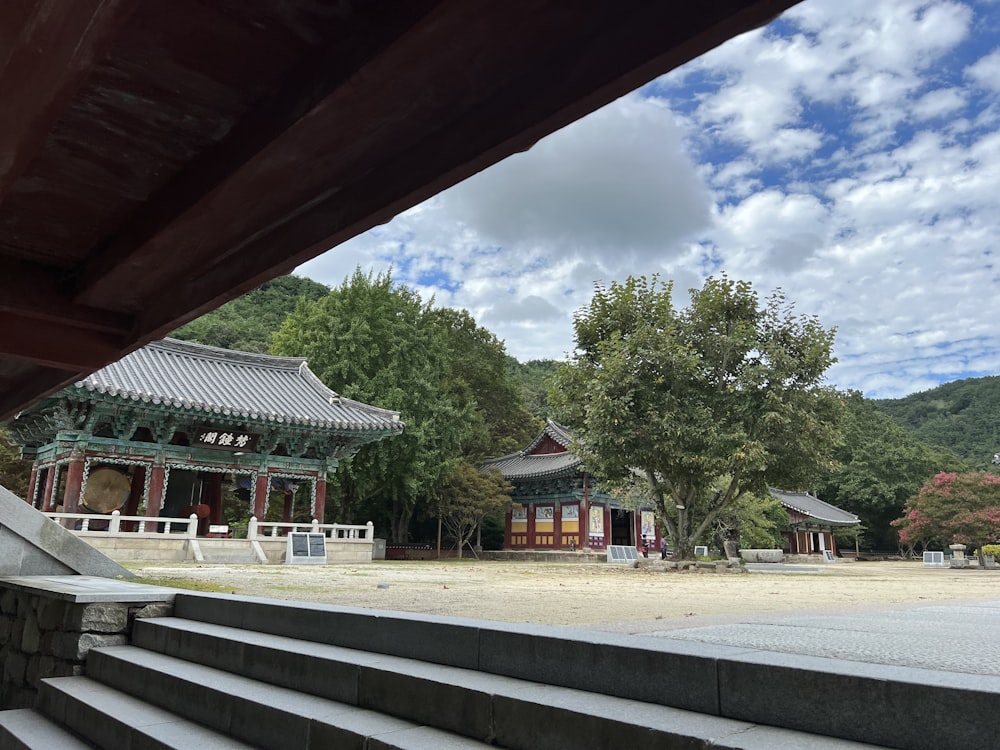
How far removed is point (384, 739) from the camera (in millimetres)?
2148

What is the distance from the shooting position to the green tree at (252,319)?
36.7 metres

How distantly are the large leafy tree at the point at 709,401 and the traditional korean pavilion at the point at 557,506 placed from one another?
10185mm

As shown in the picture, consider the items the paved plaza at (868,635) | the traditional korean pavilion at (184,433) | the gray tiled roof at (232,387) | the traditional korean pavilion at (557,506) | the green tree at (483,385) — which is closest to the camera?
the paved plaza at (868,635)

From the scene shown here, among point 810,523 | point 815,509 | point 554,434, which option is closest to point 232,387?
point 554,434

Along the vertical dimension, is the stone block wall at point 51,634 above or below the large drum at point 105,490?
below

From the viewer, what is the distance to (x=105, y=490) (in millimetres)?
15562

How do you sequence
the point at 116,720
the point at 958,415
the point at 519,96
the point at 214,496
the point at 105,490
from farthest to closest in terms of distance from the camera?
the point at 958,415, the point at 214,496, the point at 105,490, the point at 116,720, the point at 519,96

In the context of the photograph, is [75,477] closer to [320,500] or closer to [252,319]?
[320,500]

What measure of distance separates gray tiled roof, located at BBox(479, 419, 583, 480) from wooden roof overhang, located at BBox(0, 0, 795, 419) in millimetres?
22731

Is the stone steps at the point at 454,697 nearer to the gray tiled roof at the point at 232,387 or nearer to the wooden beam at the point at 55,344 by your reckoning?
the wooden beam at the point at 55,344

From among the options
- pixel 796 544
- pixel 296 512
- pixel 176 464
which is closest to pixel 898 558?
pixel 796 544

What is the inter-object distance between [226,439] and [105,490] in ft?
9.37

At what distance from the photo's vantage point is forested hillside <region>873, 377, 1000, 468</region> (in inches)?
2301

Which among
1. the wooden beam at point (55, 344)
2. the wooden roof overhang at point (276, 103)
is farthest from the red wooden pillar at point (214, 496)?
the wooden roof overhang at point (276, 103)
